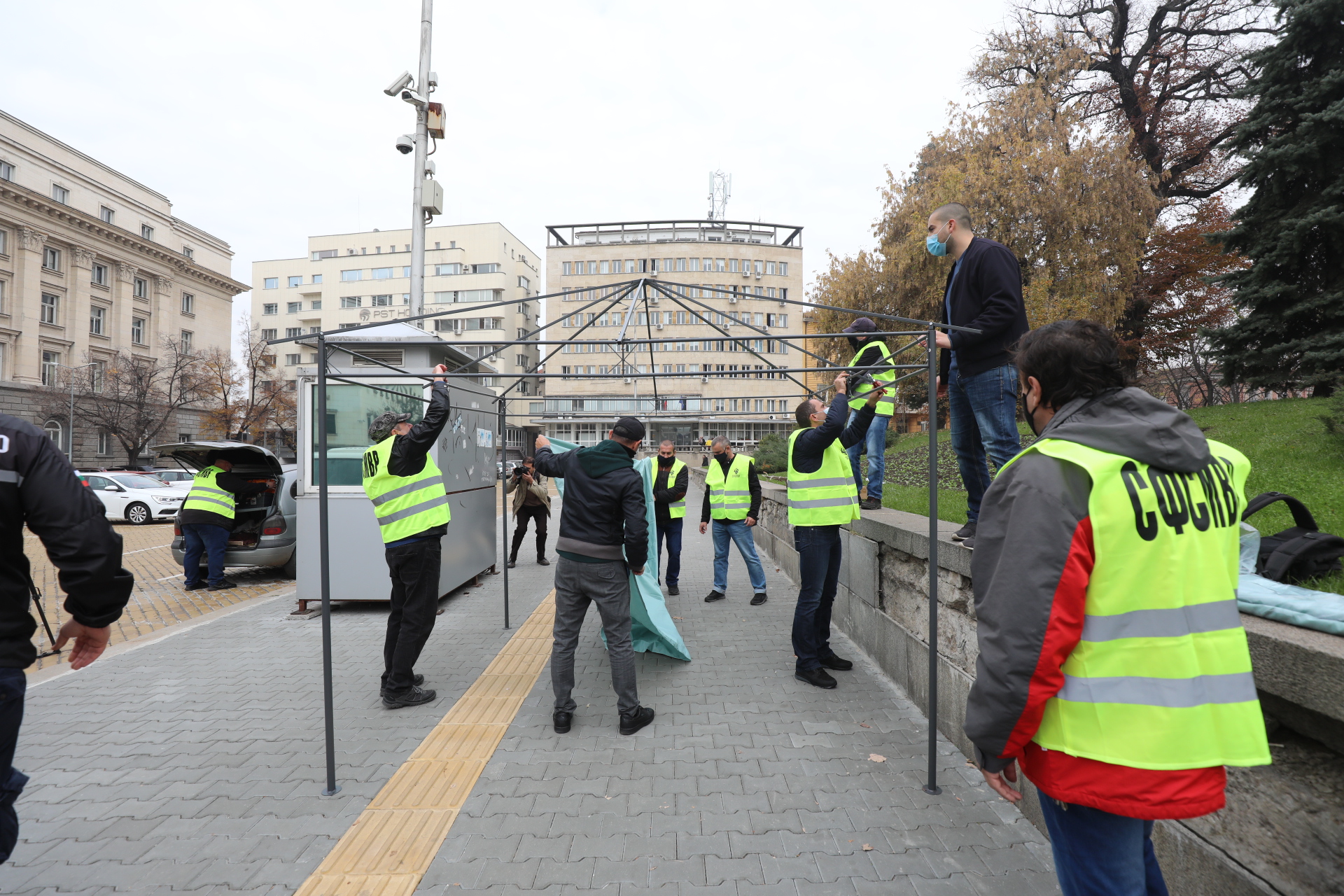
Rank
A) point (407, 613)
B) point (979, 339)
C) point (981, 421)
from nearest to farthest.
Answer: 1. point (979, 339)
2. point (981, 421)
3. point (407, 613)

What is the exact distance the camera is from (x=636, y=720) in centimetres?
425

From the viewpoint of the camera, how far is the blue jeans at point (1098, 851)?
1.60 metres

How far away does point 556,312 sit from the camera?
7119 centimetres

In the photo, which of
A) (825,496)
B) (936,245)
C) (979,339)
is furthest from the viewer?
(825,496)

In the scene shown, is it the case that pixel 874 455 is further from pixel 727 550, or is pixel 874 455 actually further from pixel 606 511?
pixel 606 511

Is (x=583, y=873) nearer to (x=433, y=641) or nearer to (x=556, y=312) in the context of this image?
(x=433, y=641)

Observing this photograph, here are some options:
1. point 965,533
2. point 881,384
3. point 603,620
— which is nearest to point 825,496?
point 881,384

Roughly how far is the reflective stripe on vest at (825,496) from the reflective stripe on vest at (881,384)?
421mm

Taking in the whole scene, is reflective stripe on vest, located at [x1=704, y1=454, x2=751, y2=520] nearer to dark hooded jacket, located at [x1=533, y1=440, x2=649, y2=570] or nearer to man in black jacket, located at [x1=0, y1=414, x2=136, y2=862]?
dark hooded jacket, located at [x1=533, y1=440, x2=649, y2=570]

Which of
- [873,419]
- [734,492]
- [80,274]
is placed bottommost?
[734,492]

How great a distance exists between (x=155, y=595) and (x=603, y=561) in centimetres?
806

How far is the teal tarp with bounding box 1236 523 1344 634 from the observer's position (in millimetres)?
1806

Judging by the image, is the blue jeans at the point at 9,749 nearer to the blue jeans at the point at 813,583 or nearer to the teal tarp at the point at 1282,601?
the teal tarp at the point at 1282,601

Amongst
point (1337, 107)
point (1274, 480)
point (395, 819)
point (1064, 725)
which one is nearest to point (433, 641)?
point (395, 819)
